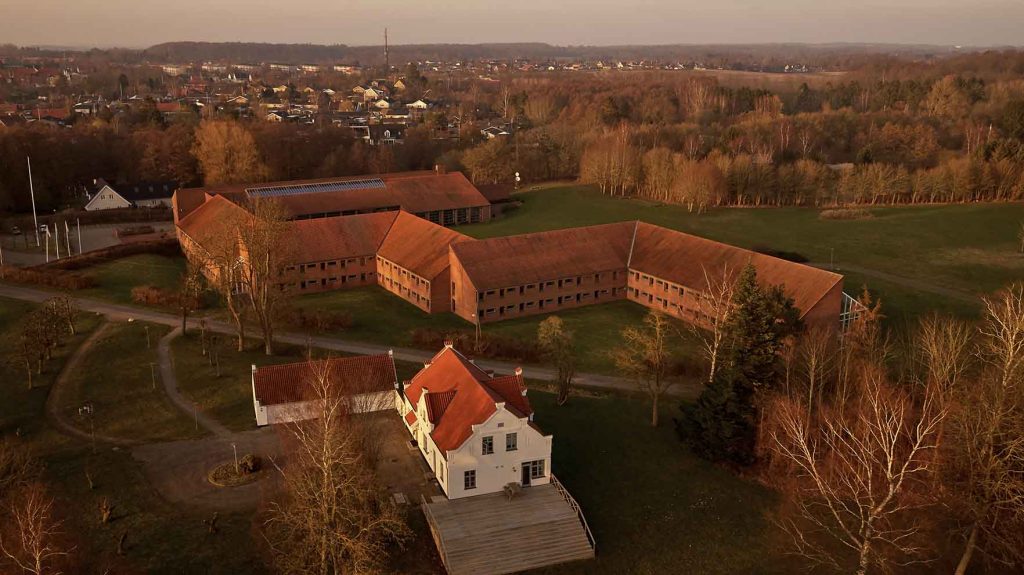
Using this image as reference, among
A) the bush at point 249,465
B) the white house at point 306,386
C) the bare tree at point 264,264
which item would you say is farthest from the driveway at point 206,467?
the bare tree at point 264,264

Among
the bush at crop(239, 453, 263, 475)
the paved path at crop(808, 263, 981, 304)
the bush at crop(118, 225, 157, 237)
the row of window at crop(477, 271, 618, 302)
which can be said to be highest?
the bush at crop(118, 225, 157, 237)

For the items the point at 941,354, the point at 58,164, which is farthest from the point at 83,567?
the point at 58,164

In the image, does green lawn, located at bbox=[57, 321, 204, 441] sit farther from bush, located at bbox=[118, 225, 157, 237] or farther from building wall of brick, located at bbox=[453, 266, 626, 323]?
bush, located at bbox=[118, 225, 157, 237]

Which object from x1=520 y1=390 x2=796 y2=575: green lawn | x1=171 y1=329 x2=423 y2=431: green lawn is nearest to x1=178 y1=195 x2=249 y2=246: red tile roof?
x1=171 y1=329 x2=423 y2=431: green lawn

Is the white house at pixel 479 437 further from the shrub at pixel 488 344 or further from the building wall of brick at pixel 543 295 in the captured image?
the building wall of brick at pixel 543 295

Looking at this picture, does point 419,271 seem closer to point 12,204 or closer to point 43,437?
point 43,437

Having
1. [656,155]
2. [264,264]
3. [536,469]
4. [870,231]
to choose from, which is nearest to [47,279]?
[264,264]
